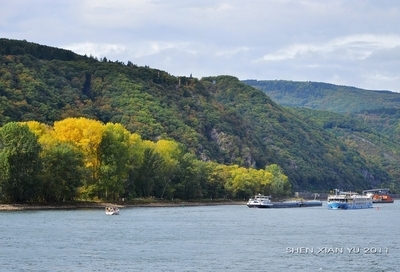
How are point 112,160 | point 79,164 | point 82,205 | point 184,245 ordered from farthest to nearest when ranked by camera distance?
point 112,160 → point 82,205 → point 79,164 → point 184,245

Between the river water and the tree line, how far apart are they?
921 centimetres

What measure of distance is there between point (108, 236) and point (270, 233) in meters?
20.7

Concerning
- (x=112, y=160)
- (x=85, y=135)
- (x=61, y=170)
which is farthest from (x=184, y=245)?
(x=112, y=160)

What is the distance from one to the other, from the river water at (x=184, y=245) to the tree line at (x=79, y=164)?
9.21 metres

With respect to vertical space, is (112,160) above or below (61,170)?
above

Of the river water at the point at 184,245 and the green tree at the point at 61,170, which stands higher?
the green tree at the point at 61,170

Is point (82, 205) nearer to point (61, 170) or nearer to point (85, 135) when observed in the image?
point (61, 170)

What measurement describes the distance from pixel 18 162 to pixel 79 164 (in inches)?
464

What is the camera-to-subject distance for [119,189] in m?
150

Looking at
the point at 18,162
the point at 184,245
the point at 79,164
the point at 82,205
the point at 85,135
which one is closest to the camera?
the point at 184,245

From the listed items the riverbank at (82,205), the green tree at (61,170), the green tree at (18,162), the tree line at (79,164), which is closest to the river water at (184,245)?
the riverbank at (82,205)

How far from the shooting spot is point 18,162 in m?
128

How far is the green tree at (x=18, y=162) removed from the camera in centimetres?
12644

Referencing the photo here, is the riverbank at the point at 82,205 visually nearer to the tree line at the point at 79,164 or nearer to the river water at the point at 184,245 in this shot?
the tree line at the point at 79,164
